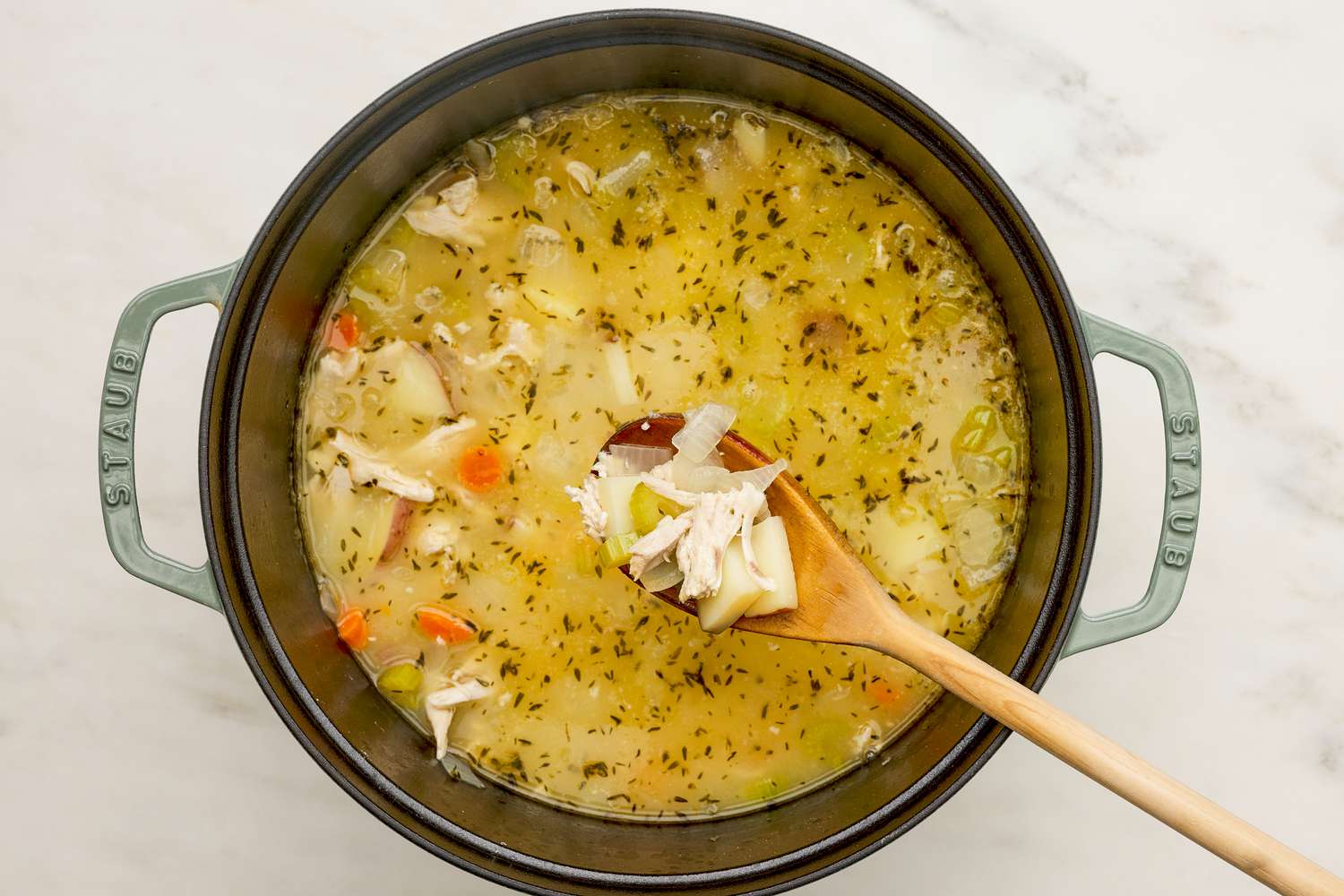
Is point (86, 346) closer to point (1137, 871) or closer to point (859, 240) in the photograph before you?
point (859, 240)

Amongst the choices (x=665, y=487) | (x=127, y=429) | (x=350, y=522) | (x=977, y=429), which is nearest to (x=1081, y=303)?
(x=977, y=429)

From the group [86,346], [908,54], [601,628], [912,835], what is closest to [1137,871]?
[912,835]

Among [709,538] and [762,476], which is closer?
[709,538]

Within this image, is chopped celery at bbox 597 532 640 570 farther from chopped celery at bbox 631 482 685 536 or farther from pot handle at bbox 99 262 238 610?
pot handle at bbox 99 262 238 610

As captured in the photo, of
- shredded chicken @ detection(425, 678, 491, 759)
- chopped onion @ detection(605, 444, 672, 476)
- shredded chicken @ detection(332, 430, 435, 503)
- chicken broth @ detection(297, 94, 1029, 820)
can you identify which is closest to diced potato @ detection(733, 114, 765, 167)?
chicken broth @ detection(297, 94, 1029, 820)

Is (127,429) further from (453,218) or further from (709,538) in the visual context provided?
(709,538)
